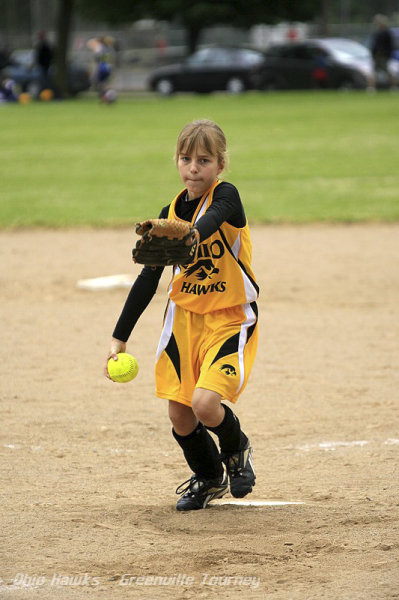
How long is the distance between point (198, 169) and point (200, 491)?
53.4 inches

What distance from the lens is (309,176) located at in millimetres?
14234

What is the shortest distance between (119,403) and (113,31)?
41.6 m

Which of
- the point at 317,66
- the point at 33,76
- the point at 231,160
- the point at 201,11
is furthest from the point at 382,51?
the point at 33,76

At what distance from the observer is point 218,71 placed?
102ft

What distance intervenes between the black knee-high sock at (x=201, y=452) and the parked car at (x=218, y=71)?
28112 millimetres

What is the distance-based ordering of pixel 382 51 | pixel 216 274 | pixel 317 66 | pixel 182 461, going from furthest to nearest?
pixel 317 66 < pixel 382 51 < pixel 182 461 < pixel 216 274

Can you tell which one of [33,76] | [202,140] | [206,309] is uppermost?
[202,140]

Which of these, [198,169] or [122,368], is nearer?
[198,169]

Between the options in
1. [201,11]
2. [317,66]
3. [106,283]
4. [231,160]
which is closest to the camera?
[106,283]

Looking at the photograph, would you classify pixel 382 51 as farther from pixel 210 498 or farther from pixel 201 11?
pixel 210 498

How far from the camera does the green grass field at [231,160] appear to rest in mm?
11844

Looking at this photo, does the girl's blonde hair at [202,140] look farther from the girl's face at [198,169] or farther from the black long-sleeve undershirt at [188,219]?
the black long-sleeve undershirt at [188,219]

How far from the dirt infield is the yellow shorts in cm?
55

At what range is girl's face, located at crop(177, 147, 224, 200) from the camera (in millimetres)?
3514
